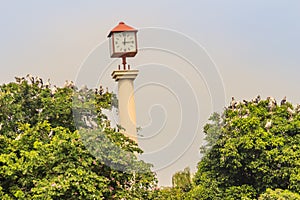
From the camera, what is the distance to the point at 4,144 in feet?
27.2

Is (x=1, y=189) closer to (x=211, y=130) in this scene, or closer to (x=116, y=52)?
(x=116, y=52)

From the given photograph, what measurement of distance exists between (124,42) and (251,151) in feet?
11.0

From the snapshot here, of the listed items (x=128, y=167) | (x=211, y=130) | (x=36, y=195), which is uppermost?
(x=211, y=130)

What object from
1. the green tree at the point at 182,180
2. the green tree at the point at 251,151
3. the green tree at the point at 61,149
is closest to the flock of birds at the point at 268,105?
the green tree at the point at 251,151

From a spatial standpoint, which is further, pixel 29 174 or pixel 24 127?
pixel 24 127

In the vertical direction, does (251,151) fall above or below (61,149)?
above

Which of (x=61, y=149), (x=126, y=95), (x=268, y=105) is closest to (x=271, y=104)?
(x=268, y=105)

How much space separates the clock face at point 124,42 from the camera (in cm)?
916

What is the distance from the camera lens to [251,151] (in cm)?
1114

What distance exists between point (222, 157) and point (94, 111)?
3266mm

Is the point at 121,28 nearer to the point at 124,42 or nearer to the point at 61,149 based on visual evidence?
the point at 124,42

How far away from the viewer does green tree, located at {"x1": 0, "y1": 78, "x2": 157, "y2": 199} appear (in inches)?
306

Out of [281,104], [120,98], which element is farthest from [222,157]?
[120,98]


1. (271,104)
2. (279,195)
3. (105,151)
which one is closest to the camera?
(105,151)
